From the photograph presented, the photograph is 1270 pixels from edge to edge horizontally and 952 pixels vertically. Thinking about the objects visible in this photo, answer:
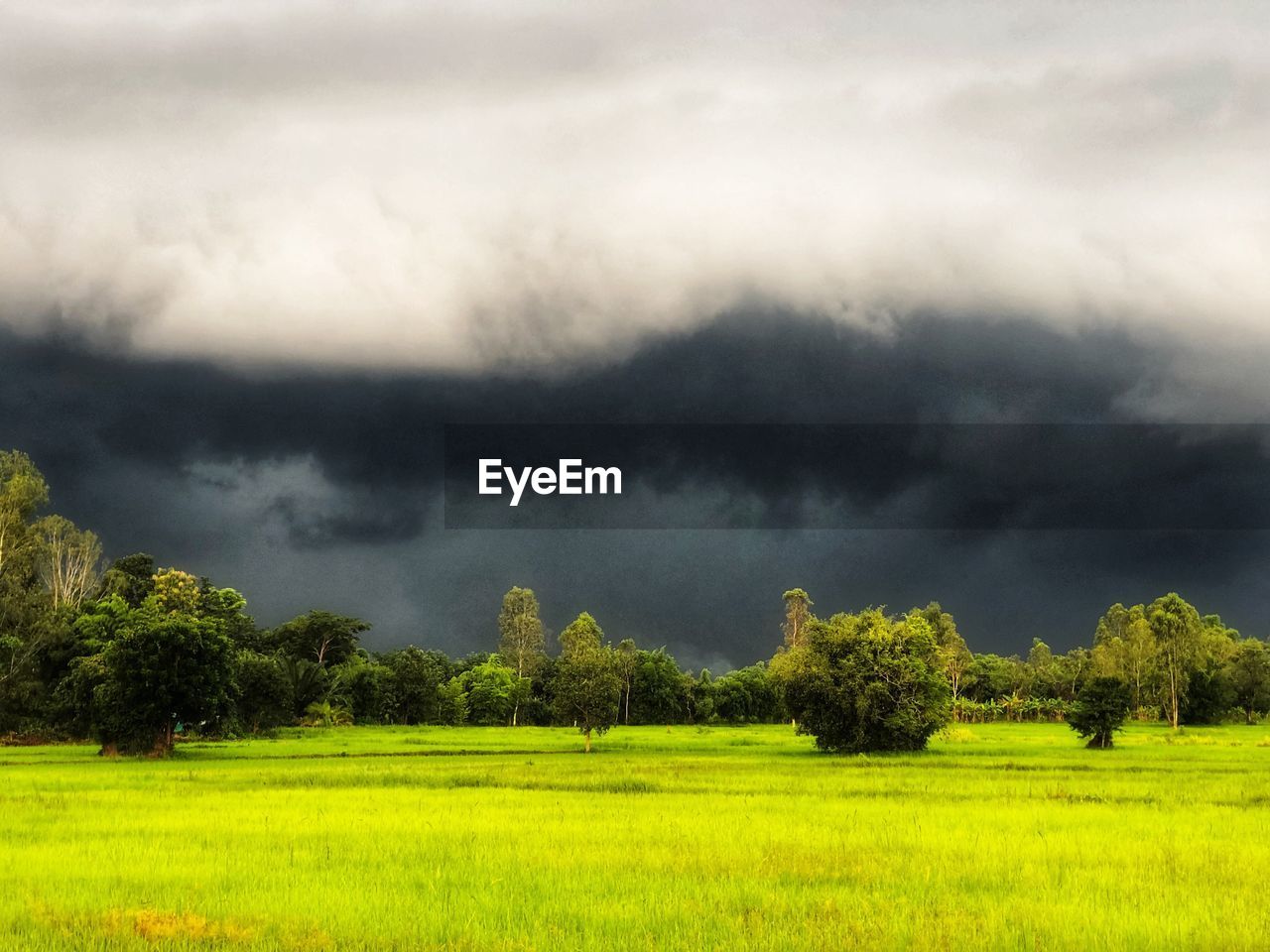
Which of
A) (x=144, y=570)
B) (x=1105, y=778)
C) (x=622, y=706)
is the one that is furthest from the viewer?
(x=622, y=706)

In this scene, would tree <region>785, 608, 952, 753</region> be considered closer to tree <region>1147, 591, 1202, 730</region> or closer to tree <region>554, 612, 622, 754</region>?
tree <region>554, 612, 622, 754</region>

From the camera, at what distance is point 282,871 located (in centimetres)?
1769

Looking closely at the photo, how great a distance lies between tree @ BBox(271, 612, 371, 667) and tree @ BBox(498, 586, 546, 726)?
2465cm

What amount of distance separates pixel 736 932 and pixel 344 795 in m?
20.2

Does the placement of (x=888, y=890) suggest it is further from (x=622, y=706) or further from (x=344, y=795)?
(x=622, y=706)

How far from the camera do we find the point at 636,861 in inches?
738

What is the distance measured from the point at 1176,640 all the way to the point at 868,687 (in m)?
62.4

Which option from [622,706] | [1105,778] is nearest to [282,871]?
[1105,778]

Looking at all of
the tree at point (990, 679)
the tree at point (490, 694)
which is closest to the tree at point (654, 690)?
the tree at point (490, 694)

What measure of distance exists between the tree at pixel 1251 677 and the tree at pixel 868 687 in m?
Result: 80.3

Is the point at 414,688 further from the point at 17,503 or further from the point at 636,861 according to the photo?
the point at 636,861

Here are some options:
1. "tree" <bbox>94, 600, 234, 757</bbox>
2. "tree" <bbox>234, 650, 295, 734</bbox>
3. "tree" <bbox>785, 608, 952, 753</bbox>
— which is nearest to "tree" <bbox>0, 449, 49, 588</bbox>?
"tree" <bbox>234, 650, 295, 734</bbox>

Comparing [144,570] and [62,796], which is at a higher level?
[144,570]

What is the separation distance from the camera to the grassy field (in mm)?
13578
